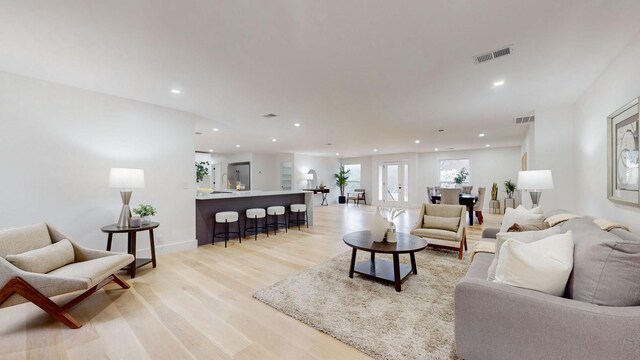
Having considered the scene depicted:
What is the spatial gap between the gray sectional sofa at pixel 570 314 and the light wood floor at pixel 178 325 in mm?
812

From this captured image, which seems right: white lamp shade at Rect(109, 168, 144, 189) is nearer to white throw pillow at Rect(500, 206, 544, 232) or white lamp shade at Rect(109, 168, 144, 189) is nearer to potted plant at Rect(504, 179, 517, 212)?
white throw pillow at Rect(500, 206, 544, 232)

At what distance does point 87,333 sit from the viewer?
2.07 metres

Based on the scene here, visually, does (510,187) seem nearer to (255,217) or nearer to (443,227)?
(443,227)

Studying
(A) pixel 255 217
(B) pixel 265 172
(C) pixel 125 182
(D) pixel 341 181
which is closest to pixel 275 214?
(A) pixel 255 217

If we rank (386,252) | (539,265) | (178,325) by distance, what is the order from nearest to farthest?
1. (539,265)
2. (178,325)
3. (386,252)

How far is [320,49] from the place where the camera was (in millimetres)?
2371

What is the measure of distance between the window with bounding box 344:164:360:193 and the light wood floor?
385 inches

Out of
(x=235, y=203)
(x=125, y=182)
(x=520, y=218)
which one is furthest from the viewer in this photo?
(x=235, y=203)

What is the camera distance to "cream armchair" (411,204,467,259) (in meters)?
3.91

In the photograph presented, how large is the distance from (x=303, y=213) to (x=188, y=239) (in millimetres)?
3037

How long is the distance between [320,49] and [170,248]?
389cm

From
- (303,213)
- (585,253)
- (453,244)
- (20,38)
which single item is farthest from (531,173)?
(20,38)

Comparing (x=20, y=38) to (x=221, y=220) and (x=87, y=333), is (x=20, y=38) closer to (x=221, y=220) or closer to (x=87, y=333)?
(x=87, y=333)

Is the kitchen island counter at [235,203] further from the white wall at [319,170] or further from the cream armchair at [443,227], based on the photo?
the white wall at [319,170]
